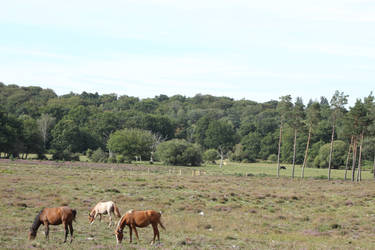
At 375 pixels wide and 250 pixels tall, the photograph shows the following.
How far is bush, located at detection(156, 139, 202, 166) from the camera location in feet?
307

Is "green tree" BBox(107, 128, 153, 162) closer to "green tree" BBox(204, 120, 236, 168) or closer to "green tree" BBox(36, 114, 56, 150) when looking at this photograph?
"green tree" BBox(36, 114, 56, 150)

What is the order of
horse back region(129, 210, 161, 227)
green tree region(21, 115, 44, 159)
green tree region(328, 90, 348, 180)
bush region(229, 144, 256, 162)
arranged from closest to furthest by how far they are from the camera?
horse back region(129, 210, 161, 227) → green tree region(328, 90, 348, 180) → green tree region(21, 115, 44, 159) → bush region(229, 144, 256, 162)

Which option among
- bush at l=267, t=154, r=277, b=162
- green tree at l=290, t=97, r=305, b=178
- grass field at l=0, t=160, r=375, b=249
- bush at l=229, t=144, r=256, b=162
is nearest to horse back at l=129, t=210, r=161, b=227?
grass field at l=0, t=160, r=375, b=249

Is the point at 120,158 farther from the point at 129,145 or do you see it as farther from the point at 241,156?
the point at 241,156

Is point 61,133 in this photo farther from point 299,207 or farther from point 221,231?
point 221,231

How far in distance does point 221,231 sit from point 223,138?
10886 cm

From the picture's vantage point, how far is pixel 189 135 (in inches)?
5881

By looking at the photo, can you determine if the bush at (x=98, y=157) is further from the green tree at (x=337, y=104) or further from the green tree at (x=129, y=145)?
the green tree at (x=337, y=104)

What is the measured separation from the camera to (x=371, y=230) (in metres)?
22.9

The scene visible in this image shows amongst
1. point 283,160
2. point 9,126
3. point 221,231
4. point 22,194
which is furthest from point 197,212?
point 283,160

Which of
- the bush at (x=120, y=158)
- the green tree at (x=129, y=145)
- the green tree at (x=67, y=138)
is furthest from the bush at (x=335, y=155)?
the green tree at (x=67, y=138)

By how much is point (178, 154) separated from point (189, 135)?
55002 millimetres

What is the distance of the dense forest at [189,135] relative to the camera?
7031 cm

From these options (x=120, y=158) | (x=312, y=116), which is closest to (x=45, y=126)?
(x=120, y=158)
